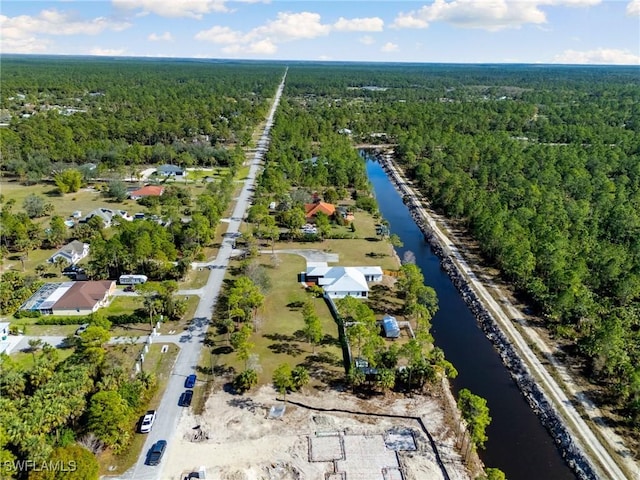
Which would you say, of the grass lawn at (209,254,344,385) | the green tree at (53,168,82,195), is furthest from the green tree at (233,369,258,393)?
the green tree at (53,168,82,195)

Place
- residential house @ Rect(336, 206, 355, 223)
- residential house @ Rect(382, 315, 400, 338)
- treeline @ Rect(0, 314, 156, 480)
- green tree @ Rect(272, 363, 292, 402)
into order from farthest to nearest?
residential house @ Rect(336, 206, 355, 223) → residential house @ Rect(382, 315, 400, 338) → green tree @ Rect(272, 363, 292, 402) → treeline @ Rect(0, 314, 156, 480)

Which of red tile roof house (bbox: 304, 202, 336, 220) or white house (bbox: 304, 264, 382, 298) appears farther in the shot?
red tile roof house (bbox: 304, 202, 336, 220)

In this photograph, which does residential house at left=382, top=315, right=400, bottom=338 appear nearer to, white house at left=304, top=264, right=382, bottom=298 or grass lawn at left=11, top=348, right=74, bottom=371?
white house at left=304, top=264, right=382, bottom=298

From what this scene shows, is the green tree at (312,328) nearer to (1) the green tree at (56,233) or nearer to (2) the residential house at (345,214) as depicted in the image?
(2) the residential house at (345,214)

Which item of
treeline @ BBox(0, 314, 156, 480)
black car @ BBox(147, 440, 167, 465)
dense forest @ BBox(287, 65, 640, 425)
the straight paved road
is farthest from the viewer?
dense forest @ BBox(287, 65, 640, 425)

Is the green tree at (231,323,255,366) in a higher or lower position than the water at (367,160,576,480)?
higher

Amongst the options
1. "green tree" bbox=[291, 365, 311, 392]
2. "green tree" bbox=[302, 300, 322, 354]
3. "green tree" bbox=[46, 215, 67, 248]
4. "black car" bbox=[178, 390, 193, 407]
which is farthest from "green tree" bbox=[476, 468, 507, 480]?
"green tree" bbox=[46, 215, 67, 248]

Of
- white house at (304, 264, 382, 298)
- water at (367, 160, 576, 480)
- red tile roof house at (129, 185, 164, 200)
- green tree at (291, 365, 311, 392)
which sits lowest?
water at (367, 160, 576, 480)
